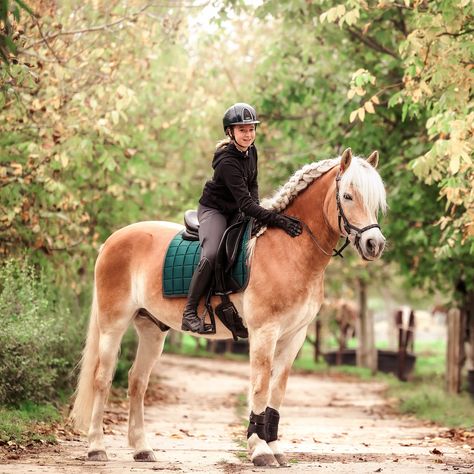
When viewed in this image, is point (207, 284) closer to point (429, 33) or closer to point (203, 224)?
point (203, 224)

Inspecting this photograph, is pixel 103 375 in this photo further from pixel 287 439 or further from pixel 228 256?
pixel 287 439

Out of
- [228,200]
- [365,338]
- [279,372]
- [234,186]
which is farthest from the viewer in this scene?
[365,338]

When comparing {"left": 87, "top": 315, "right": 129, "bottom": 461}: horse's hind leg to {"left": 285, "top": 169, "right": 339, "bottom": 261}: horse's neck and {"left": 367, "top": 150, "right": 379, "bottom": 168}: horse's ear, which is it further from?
{"left": 367, "top": 150, "right": 379, "bottom": 168}: horse's ear

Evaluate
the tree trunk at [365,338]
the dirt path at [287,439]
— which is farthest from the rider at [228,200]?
the tree trunk at [365,338]

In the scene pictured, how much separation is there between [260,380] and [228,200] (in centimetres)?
175

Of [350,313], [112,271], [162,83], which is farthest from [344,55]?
[350,313]

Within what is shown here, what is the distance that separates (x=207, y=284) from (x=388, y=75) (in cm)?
878

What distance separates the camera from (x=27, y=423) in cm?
1077

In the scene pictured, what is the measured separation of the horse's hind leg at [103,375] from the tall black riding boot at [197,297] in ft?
3.60

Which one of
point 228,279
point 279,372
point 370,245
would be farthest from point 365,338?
point 370,245

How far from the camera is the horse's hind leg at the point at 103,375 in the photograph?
9.25 metres

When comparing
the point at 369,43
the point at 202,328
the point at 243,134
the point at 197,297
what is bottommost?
the point at 202,328

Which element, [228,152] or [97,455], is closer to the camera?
[228,152]

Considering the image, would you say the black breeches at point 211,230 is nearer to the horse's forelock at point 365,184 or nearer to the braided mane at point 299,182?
the braided mane at point 299,182
